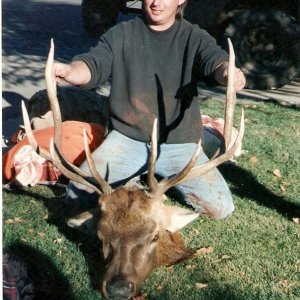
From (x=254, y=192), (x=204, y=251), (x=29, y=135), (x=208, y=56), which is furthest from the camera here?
(x=254, y=192)

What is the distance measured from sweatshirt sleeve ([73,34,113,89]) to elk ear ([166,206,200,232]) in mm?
1189

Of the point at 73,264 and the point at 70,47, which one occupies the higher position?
the point at 73,264

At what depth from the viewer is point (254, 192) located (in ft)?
18.8

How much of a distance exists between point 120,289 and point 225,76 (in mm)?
1592

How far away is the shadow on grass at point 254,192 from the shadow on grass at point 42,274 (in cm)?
196

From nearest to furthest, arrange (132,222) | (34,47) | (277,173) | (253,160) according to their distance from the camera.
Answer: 1. (132,222)
2. (277,173)
3. (253,160)
4. (34,47)

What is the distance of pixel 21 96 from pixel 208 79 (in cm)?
515

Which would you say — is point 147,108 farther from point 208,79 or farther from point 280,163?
point 280,163

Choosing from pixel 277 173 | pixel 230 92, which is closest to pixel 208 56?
pixel 230 92

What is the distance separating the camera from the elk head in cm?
374

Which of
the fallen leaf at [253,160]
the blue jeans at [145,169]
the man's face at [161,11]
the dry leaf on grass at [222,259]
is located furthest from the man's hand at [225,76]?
the fallen leaf at [253,160]

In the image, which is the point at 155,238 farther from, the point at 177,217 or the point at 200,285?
the point at 200,285

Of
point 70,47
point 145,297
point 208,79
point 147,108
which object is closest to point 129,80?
point 147,108

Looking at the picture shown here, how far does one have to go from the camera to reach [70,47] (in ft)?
46.9
